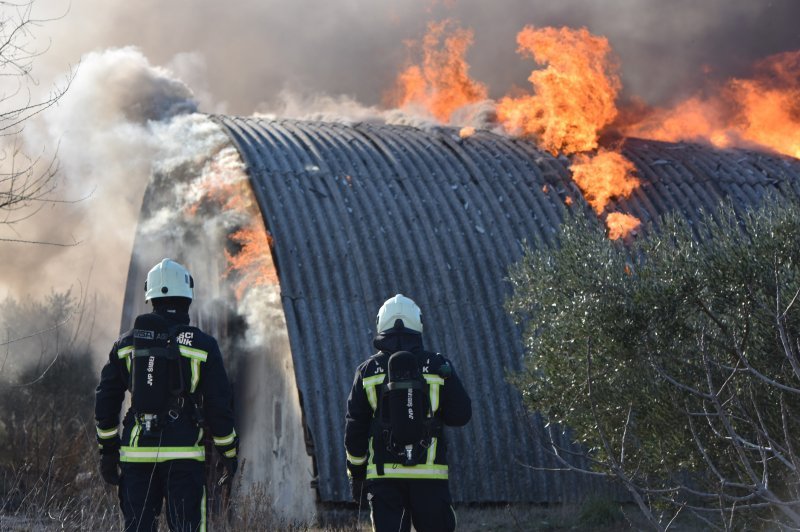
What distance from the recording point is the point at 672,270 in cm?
855

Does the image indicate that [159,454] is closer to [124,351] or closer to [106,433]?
[106,433]

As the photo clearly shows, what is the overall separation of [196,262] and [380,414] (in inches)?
300

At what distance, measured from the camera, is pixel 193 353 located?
6.69 metres

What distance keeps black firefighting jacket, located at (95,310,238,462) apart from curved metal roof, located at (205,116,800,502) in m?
4.38

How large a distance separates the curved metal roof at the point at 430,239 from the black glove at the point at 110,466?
14.1 feet

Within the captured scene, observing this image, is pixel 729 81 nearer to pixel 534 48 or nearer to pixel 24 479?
pixel 534 48

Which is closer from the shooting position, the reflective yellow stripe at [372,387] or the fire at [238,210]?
the reflective yellow stripe at [372,387]

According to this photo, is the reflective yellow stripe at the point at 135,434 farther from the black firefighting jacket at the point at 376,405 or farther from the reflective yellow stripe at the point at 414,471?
the reflective yellow stripe at the point at 414,471

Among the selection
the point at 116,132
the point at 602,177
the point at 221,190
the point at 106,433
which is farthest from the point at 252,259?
the point at 106,433

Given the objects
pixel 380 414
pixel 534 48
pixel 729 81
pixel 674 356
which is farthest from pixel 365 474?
pixel 729 81

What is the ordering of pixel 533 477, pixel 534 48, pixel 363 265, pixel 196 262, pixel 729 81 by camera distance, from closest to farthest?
pixel 533 477 → pixel 363 265 → pixel 196 262 → pixel 534 48 → pixel 729 81

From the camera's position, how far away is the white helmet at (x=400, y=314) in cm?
682


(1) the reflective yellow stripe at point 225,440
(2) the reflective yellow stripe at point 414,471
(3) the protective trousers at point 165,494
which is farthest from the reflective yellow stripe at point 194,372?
(2) the reflective yellow stripe at point 414,471

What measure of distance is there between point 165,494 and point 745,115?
16085 millimetres
